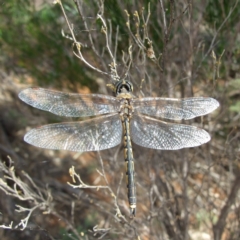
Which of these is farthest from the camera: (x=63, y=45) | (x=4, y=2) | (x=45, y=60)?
(x=45, y=60)

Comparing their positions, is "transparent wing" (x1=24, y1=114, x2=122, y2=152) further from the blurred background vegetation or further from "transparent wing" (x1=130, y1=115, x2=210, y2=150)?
the blurred background vegetation

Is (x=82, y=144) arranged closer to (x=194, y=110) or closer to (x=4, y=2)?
(x=194, y=110)

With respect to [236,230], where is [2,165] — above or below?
above

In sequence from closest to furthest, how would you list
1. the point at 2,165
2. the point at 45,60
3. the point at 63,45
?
the point at 2,165
the point at 63,45
the point at 45,60

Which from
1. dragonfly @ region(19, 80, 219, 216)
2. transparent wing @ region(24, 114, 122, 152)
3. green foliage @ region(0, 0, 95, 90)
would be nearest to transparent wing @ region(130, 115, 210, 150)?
dragonfly @ region(19, 80, 219, 216)

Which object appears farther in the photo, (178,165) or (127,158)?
(178,165)

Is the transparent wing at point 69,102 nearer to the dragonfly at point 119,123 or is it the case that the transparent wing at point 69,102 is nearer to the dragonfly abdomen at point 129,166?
the dragonfly at point 119,123

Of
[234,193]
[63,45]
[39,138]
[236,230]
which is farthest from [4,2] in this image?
[236,230]
